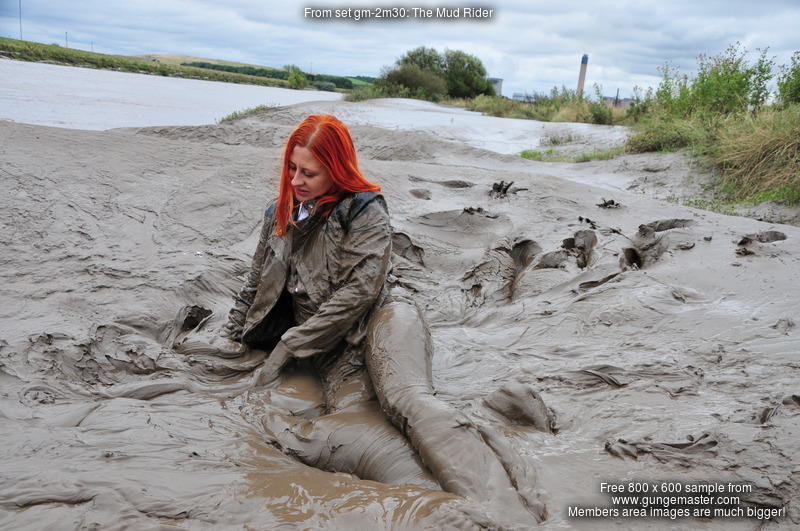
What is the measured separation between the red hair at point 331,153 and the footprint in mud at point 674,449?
5.48ft

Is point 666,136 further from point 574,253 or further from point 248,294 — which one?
point 248,294

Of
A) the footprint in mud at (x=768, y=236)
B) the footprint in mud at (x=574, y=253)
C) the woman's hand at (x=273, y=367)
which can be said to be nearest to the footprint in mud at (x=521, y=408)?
the woman's hand at (x=273, y=367)

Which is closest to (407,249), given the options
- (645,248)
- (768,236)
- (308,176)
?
(645,248)

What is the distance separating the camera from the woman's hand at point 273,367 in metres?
3.04

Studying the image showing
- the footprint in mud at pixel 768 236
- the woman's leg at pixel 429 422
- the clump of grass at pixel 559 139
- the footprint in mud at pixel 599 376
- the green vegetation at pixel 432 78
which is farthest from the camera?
the green vegetation at pixel 432 78

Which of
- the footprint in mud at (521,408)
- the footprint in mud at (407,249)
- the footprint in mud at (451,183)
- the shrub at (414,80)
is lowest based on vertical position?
the footprint in mud at (521,408)

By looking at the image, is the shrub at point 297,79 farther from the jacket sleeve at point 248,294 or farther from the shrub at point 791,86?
the jacket sleeve at point 248,294

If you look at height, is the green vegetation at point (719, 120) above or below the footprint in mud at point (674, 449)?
above

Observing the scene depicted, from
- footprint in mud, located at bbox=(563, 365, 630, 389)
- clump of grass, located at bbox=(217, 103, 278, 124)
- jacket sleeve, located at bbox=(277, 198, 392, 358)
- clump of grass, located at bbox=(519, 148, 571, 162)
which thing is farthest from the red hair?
clump of grass, located at bbox=(217, 103, 278, 124)

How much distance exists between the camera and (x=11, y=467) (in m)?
2.13

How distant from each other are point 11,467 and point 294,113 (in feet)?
39.7

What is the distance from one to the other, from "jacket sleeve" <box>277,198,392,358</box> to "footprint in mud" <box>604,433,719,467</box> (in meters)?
1.29

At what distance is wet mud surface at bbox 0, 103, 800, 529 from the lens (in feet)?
6.81

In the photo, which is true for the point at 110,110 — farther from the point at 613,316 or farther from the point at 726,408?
the point at 726,408
